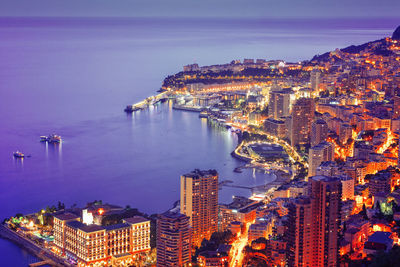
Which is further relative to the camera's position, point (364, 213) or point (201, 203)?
point (364, 213)

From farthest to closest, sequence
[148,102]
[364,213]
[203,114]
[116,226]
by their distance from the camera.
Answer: [148,102], [203,114], [364,213], [116,226]

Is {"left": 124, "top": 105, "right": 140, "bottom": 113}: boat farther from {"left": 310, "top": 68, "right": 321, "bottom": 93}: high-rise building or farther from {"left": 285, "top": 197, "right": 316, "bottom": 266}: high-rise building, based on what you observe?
{"left": 285, "top": 197, "right": 316, "bottom": 266}: high-rise building

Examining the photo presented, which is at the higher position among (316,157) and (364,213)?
(316,157)

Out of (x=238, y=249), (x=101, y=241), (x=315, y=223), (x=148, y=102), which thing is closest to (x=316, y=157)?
(x=238, y=249)

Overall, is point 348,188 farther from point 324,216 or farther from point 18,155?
point 18,155

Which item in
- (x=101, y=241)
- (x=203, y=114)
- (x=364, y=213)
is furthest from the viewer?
(x=203, y=114)

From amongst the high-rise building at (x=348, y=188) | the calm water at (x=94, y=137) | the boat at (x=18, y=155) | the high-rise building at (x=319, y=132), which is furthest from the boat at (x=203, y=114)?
the high-rise building at (x=348, y=188)

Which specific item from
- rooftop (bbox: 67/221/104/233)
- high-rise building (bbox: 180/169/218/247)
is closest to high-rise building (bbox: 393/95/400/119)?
high-rise building (bbox: 180/169/218/247)

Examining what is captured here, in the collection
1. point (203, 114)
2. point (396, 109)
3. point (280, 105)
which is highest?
point (396, 109)
